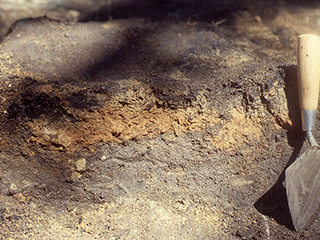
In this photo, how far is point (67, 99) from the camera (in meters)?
1.52

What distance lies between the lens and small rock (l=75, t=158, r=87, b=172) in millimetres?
1546

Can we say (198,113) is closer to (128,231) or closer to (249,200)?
(249,200)

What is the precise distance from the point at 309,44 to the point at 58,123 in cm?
123

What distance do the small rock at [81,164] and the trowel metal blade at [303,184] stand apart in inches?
36.6

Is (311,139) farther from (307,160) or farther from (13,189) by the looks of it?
(13,189)

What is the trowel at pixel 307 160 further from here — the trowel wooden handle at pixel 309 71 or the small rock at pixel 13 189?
the small rock at pixel 13 189

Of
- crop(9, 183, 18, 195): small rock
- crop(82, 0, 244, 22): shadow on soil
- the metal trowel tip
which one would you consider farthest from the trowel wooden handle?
crop(9, 183, 18, 195): small rock

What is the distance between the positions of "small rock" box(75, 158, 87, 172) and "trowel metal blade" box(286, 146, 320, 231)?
929mm

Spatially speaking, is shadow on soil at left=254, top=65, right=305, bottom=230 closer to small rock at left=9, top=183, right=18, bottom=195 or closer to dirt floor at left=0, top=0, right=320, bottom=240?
dirt floor at left=0, top=0, right=320, bottom=240

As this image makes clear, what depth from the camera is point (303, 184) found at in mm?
1487

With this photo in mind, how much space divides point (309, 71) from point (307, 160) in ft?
1.34

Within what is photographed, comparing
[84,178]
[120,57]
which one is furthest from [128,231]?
[120,57]

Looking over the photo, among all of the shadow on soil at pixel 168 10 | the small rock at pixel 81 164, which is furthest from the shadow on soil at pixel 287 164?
the shadow on soil at pixel 168 10

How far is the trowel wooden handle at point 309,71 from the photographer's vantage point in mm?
1509
